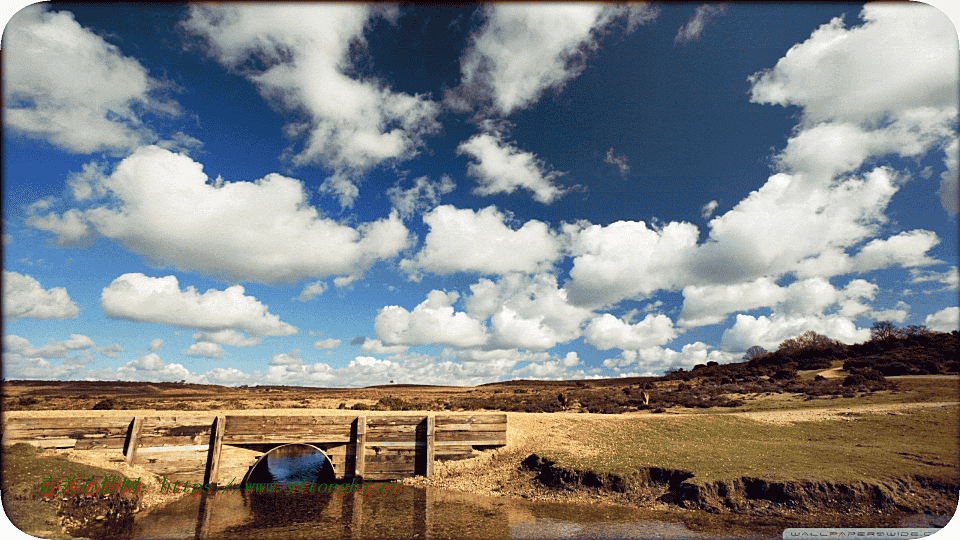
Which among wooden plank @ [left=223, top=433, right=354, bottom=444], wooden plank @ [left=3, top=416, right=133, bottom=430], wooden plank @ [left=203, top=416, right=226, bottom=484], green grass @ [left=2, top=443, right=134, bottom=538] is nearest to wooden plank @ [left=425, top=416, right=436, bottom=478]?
wooden plank @ [left=223, top=433, right=354, bottom=444]

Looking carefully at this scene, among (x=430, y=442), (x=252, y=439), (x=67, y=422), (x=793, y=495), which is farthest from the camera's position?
(x=430, y=442)

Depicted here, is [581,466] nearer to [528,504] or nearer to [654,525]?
[528,504]

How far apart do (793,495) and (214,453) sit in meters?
25.7

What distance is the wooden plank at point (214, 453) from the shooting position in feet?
67.5

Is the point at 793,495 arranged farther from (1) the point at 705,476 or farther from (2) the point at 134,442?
(2) the point at 134,442

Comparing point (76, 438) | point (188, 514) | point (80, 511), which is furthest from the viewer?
point (76, 438)

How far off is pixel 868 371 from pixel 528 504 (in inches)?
2124

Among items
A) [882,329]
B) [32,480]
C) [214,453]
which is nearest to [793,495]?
[214,453]

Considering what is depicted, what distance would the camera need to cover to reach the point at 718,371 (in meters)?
71.9

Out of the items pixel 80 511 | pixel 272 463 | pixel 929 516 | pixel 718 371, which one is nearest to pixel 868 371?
pixel 718 371

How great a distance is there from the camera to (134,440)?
20.0m

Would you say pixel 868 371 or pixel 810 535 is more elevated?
pixel 868 371

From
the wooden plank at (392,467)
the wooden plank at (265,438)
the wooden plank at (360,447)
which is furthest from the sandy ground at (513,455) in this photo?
the wooden plank at (360,447)

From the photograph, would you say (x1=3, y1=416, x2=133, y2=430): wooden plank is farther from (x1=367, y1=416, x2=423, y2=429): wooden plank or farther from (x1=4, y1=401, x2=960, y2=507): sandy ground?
(x1=367, y1=416, x2=423, y2=429): wooden plank
